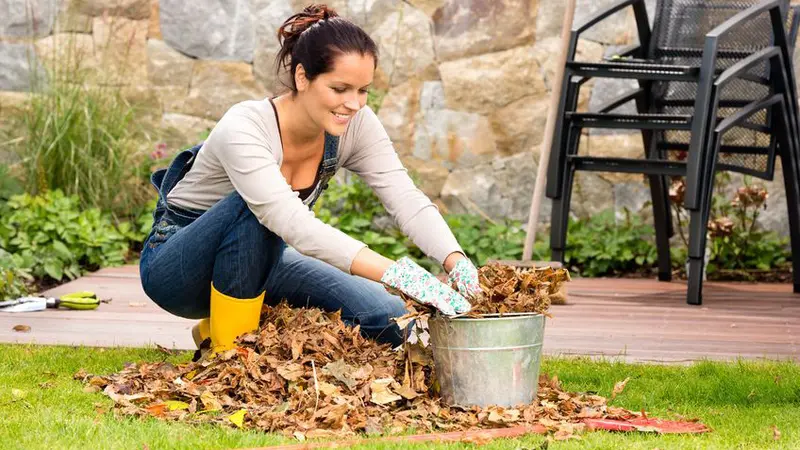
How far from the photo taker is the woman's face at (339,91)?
291 centimetres

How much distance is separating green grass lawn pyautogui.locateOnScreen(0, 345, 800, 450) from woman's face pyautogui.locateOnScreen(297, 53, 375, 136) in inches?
33.1

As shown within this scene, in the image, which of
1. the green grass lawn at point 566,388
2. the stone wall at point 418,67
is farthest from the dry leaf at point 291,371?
the stone wall at point 418,67

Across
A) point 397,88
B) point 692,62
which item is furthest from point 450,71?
point 692,62

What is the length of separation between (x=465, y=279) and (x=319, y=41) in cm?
70

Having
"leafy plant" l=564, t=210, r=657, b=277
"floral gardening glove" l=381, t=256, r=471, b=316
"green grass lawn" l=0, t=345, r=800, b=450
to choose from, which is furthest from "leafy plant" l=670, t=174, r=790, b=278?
"floral gardening glove" l=381, t=256, r=471, b=316

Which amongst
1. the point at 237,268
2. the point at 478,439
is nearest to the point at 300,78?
the point at 237,268

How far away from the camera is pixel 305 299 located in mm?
3334

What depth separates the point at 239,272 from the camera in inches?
119

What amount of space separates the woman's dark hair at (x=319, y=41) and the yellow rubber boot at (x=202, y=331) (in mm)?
752

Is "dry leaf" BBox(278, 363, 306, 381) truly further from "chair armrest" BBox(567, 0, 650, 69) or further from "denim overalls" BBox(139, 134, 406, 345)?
"chair armrest" BBox(567, 0, 650, 69)

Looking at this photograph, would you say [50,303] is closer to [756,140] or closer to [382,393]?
[382,393]

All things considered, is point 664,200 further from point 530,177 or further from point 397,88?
point 397,88

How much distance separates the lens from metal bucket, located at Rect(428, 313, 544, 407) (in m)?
2.66

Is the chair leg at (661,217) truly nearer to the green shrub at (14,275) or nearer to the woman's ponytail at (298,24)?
the woman's ponytail at (298,24)
